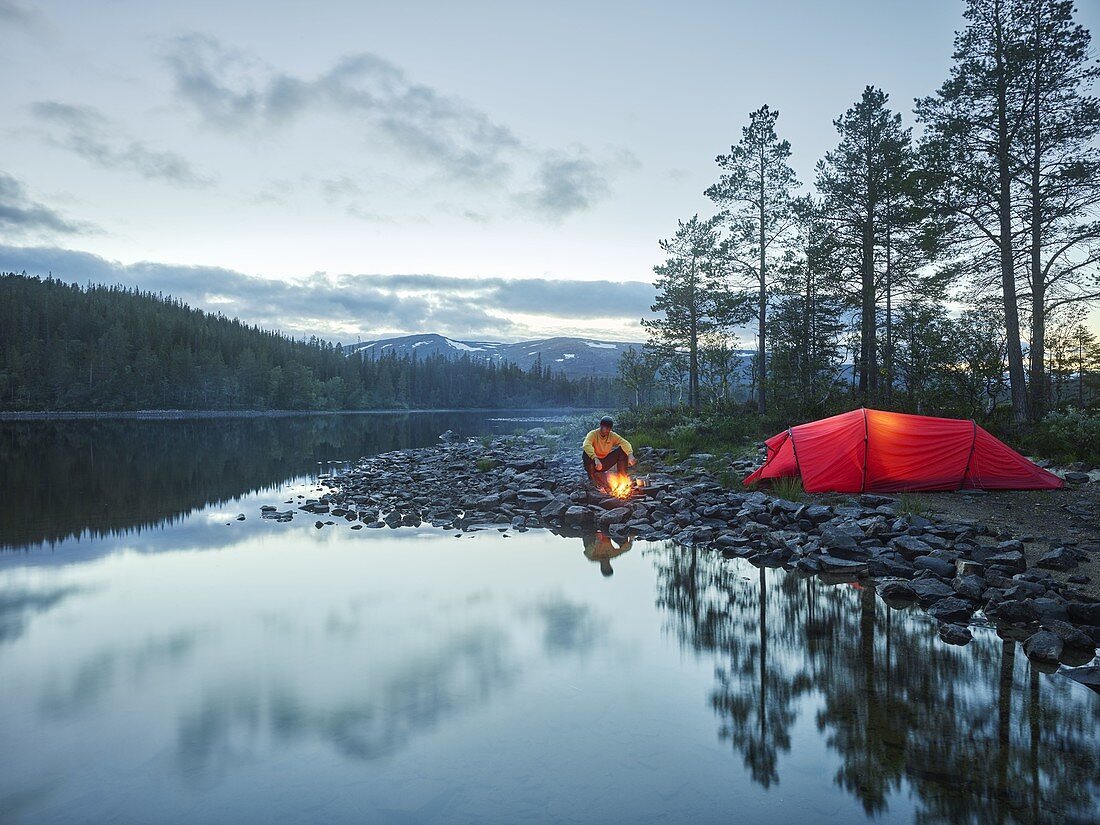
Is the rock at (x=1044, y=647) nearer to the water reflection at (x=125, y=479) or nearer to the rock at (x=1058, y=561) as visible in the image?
the rock at (x=1058, y=561)

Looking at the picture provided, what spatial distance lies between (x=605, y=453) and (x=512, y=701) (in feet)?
29.9

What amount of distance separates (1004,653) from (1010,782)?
94.4 inches

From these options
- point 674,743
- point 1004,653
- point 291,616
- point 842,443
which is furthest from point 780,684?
point 842,443

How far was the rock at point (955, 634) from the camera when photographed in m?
6.10

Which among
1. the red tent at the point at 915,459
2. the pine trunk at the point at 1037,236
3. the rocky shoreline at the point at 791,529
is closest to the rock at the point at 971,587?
the rocky shoreline at the point at 791,529

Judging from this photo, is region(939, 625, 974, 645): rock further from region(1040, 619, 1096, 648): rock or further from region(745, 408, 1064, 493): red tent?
region(745, 408, 1064, 493): red tent

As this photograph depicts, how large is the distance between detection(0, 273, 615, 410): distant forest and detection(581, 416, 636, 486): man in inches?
4237

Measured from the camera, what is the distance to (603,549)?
10734 mm

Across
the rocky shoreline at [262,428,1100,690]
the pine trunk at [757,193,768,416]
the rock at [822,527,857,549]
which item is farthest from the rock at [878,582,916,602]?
the pine trunk at [757,193,768,416]

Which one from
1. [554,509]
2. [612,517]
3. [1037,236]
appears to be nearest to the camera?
[612,517]

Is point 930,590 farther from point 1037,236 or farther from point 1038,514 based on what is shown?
point 1037,236

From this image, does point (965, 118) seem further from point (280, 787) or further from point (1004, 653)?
point (280, 787)

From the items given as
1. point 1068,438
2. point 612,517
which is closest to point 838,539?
point 612,517

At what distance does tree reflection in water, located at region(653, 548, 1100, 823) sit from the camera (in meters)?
3.79
